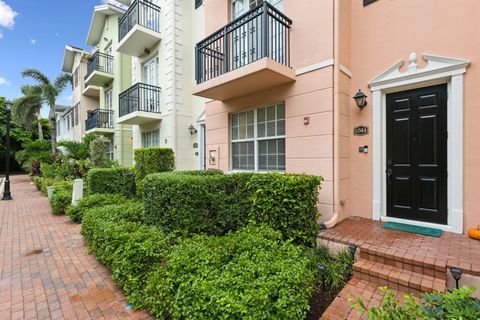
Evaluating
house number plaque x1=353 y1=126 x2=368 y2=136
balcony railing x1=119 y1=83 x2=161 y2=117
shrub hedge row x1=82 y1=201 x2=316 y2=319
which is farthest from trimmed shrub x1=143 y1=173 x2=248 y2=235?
balcony railing x1=119 y1=83 x2=161 y2=117

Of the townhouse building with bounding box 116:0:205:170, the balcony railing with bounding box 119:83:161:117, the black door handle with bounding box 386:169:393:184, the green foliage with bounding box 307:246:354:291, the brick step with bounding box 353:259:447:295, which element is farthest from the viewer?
the balcony railing with bounding box 119:83:161:117

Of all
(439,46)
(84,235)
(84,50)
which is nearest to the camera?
(439,46)

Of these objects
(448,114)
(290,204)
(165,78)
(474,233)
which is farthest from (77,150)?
(474,233)

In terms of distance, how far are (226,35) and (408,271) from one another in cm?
585

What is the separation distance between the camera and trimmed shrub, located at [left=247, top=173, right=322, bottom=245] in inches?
155

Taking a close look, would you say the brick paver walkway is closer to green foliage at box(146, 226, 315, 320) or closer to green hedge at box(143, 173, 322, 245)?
green foliage at box(146, 226, 315, 320)

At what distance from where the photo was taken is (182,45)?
9.38m

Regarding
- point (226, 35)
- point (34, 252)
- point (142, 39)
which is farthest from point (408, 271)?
point (142, 39)

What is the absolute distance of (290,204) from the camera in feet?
12.9

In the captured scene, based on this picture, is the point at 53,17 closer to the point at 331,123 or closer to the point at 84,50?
the point at 84,50

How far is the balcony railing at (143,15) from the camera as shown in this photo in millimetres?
9867

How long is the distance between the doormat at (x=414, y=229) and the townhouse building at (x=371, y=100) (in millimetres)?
176

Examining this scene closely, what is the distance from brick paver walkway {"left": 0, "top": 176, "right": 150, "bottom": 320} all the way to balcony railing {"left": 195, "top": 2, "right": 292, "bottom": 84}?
4.96m

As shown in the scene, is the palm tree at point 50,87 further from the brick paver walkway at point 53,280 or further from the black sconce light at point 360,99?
the black sconce light at point 360,99
